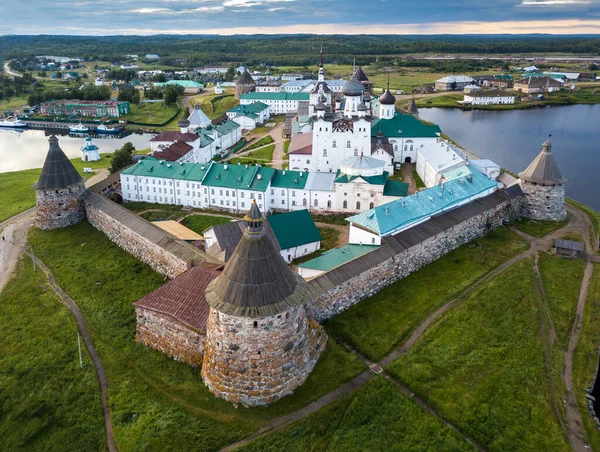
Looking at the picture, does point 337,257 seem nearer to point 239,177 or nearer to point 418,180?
point 239,177

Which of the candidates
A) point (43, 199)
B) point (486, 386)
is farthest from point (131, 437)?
point (43, 199)

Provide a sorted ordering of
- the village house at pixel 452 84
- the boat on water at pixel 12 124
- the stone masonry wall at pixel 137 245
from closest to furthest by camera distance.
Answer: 1. the stone masonry wall at pixel 137 245
2. the boat on water at pixel 12 124
3. the village house at pixel 452 84

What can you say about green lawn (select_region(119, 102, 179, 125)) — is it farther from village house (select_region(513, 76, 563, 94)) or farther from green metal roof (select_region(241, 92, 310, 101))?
village house (select_region(513, 76, 563, 94))

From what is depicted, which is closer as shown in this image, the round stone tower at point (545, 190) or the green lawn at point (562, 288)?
the green lawn at point (562, 288)

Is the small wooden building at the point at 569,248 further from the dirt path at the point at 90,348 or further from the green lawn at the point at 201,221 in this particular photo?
the dirt path at the point at 90,348

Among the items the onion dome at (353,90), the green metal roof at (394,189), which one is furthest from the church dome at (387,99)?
the green metal roof at (394,189)

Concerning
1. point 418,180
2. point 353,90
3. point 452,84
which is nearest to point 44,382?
point 418,180

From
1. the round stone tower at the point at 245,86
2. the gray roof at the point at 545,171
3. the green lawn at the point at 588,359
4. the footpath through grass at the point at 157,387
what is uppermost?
the round stone tower at the point at 245,86
